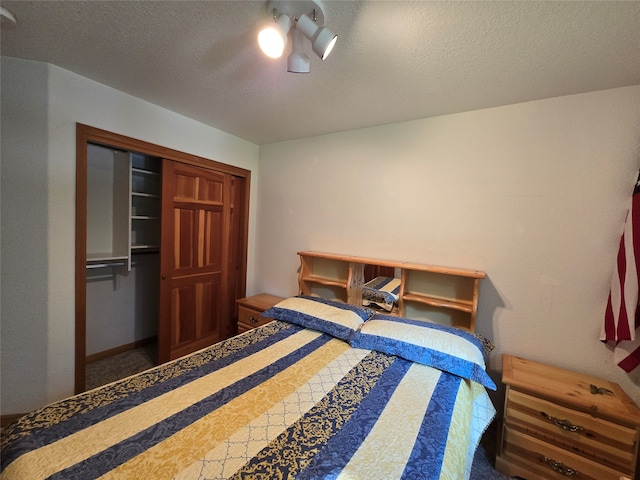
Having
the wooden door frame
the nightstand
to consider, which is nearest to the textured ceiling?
the wooden door frame

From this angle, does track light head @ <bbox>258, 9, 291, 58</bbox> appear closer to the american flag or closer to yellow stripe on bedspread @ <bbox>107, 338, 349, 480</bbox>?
yellow stripe on bedspread @ <bbox>107, 338, 349, 480</bbox>

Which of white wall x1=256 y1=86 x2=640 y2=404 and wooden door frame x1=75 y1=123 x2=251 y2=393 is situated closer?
white wall x1=256 y1=86 x2=640 y2=404

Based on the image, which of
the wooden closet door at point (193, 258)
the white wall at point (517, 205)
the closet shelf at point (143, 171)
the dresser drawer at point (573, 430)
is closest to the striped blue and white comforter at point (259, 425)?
the dresser drawer at point (573, 430)

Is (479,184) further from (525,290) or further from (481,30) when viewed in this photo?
(481,30)

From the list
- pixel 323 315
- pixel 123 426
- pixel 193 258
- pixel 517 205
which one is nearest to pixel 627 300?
pixel 517 205

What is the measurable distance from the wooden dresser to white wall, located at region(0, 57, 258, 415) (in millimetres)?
2994

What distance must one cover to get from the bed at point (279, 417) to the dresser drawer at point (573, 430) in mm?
215

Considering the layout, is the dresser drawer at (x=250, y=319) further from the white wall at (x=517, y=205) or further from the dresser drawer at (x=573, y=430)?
the dresser drawer at (x=573, y=430)

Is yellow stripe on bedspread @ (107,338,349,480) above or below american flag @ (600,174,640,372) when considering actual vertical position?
below

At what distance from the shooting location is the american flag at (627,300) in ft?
4.63

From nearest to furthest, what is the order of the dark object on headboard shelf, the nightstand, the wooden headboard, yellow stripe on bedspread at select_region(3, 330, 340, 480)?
yellow stripe on bedspread at select_region(3, 330, 340, 480)
the wooden headboard
the dark object on headboard shelf
the nightstand

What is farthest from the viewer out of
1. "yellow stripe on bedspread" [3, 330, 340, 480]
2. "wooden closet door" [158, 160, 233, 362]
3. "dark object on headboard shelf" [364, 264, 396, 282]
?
"wooden closet door" [158, 160, 233, 362]

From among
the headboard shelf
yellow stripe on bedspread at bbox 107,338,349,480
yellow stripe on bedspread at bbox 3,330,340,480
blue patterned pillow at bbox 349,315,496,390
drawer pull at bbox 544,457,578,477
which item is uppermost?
the headboard shelf

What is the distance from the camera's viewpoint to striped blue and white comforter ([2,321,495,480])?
2.66 feet
